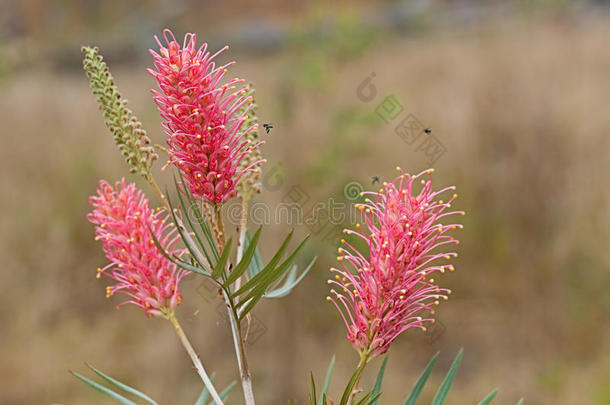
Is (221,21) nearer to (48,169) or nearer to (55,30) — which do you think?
(55,30)

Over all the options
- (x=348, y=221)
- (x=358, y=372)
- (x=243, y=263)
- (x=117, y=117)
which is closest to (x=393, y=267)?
(x=358, y=372)

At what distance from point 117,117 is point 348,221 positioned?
3.46m

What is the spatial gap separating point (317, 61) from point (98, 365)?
152 inches

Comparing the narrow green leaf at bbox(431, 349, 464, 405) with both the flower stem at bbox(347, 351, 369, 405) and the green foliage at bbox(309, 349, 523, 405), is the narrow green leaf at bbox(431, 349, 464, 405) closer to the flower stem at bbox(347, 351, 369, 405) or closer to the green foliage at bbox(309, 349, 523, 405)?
the green foliage at bbox(309, 349, 523, 405)

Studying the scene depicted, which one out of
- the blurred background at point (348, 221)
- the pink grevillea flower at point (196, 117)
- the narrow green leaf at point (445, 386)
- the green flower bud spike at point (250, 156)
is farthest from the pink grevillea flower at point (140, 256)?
the blurred background at point (348, 221)

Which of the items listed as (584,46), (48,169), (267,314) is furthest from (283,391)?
(584,46)

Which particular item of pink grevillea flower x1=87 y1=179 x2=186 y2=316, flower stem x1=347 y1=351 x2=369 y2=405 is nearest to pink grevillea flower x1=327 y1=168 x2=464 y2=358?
flower stem x1=347 y1=351 x2=369 y2=405

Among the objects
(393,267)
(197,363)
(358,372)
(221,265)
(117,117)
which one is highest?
(117,117)

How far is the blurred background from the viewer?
18.2 feet

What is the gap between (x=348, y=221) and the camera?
4.62 meters

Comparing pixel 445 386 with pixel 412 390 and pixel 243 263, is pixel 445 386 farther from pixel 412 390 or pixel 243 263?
pixel 243 263

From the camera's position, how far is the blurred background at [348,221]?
5559 millimetres

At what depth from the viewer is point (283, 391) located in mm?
5258

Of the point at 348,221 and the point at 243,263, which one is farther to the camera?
the point at 348,221
